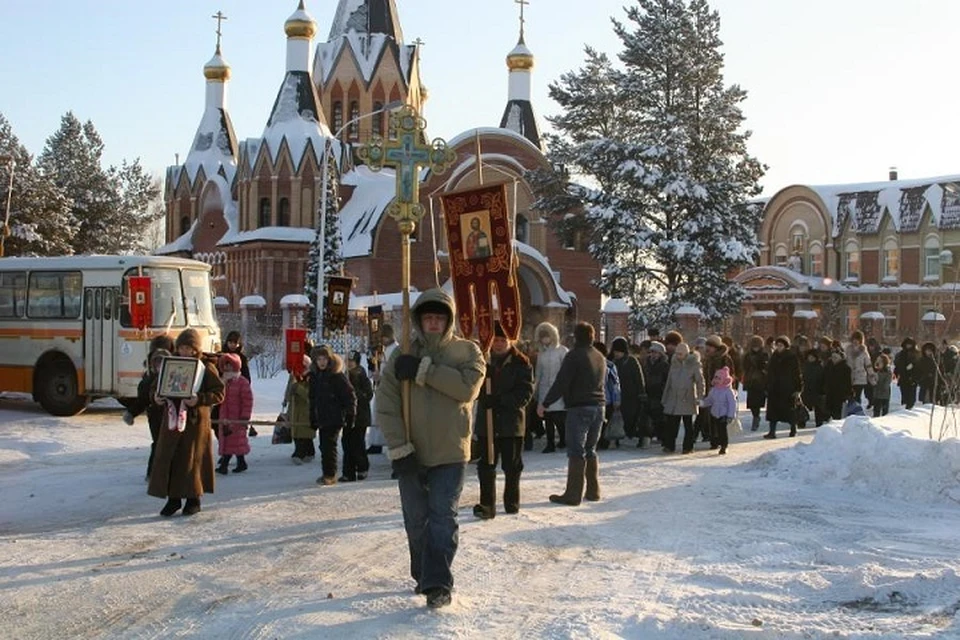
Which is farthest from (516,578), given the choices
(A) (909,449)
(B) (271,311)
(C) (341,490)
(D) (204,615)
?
A: (B) (271,311)

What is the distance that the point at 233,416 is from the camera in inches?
493

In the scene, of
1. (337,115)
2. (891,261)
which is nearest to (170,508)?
(337,115)

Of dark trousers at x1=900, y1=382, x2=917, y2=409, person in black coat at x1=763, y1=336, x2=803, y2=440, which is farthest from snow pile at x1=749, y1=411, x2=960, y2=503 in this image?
dark trousers at x1=900, y1=382, x2=917, y2=409

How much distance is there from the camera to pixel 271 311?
4544cm

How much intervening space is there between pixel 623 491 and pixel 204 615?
233 inches

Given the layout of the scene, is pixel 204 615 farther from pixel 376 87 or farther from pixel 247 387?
pixel 376 87

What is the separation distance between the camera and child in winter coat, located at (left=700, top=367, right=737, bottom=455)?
48.5ft

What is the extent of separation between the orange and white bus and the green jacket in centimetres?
1239

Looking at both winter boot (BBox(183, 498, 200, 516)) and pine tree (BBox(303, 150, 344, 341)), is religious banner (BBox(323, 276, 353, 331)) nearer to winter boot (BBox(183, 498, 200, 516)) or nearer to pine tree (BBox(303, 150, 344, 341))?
winter boot (BBox(183, 498, 200, 516))

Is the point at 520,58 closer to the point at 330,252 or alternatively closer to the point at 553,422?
the point at 330,252

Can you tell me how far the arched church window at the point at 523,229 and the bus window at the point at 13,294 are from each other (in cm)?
2986

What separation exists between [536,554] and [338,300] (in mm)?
13452

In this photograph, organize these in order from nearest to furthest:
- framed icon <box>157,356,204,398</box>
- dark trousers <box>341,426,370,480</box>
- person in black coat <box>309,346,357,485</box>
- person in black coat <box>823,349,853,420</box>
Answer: framed icon <box>157,356,204,398</box>
person in black coat <box>309,346,357,485</box>
dark trousers <box>341,426,370,480</box>
person in black coat <box>823,349,853,420</box>

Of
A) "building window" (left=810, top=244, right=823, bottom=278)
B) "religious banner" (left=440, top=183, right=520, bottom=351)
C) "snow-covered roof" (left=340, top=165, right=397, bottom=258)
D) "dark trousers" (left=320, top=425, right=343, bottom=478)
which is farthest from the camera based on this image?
"building window" (left=810, top=244, right=823, bottom=278)
